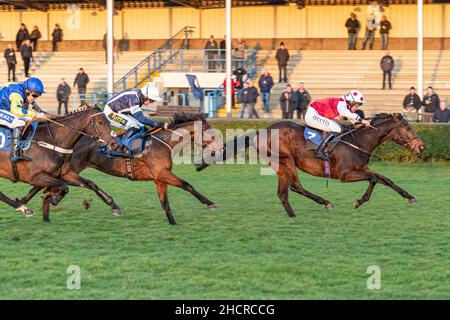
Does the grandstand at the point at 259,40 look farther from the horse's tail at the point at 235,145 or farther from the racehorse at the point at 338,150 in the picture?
the horse's tail at the point at 235,145

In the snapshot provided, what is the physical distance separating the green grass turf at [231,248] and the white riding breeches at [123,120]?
1.10 m

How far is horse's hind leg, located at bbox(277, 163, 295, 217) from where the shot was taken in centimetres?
Answer: 1109

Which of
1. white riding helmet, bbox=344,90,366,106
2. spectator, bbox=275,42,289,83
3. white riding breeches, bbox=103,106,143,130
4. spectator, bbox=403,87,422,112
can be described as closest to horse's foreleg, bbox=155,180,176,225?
white riding breeches, bbox=103,106,143,130

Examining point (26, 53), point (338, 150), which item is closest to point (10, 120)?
A: point (338, 150)

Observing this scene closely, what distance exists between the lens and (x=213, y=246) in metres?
8.89

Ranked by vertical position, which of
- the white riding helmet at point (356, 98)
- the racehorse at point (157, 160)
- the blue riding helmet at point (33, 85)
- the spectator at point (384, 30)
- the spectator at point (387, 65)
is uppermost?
the spectator at point (384, 30)

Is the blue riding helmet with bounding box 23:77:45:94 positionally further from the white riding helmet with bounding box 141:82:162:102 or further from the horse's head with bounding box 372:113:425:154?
the horse's head with bounding box 372:113:425:154

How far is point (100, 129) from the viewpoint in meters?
10.1

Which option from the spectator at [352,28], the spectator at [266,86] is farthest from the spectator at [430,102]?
the spectator at [352,28]

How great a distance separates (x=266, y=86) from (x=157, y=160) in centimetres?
1369

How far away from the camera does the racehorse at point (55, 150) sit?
32.6 feet

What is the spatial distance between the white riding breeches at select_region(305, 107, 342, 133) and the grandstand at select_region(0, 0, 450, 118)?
12519mm

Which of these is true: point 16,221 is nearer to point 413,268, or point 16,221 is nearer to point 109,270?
point 109,270

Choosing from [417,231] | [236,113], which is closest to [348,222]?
[417,231]
